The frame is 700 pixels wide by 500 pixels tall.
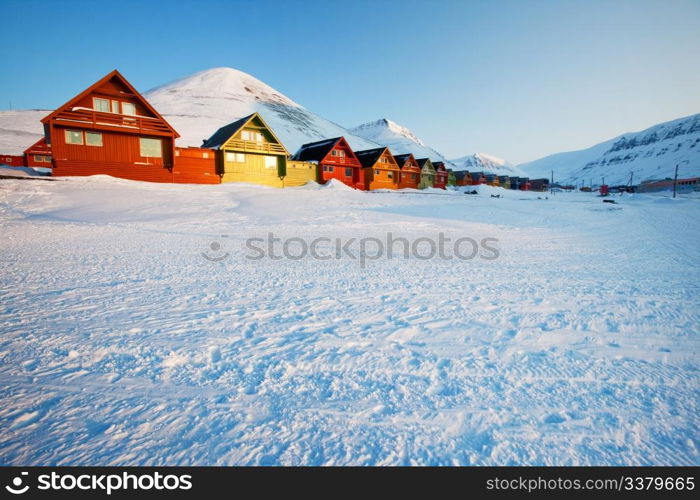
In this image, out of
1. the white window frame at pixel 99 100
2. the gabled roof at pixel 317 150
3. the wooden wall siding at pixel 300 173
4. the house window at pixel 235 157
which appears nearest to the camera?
the white window frame at pixel 99 100

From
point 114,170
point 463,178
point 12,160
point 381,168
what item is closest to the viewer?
point 114,170

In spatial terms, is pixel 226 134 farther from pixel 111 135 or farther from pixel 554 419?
pixel 554 419

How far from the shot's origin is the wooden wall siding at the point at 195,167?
25359 millimetres

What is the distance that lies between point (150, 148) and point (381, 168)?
27.6 m

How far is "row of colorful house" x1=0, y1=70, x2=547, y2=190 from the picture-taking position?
68.4ft

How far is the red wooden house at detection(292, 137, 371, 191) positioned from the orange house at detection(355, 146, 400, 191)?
2.16 m

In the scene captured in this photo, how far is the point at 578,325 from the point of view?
380 cm

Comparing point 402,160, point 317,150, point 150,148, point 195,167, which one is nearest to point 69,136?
point 150,148

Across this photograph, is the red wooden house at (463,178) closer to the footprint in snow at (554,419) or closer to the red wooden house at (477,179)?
the red wooden house at (477,179)

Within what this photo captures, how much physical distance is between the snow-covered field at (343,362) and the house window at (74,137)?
19263 mm

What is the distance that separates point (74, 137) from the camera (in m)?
20.9

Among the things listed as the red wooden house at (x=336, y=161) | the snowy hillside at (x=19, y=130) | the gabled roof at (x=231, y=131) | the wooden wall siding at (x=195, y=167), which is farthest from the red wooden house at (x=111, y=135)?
the snowy hillside at (x=19, y=130)
